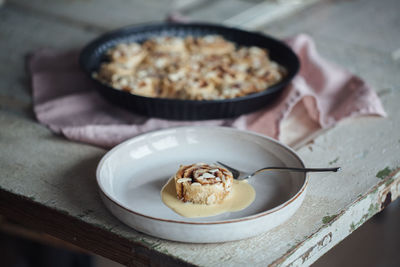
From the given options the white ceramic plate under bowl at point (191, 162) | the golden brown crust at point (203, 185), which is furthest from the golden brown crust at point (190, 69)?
the golden brown crust at point (203, 185)

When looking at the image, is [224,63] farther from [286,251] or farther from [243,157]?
[286,251]

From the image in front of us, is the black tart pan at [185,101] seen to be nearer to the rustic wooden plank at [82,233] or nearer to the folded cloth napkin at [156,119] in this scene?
the folded cloth napkin at [156,119]

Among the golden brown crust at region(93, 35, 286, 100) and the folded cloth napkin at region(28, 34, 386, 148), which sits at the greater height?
the golden brown crust at region(93, 35, 286, 100)

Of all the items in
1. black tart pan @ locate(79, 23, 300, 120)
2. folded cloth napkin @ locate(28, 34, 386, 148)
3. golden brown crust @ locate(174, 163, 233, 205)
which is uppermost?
golden brown crust @ locate(174, 163, 233, 205)

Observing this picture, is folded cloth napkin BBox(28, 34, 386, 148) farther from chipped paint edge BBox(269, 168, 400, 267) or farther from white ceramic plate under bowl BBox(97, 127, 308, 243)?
chipped paint edge BBox(269, 168, 400, 267)

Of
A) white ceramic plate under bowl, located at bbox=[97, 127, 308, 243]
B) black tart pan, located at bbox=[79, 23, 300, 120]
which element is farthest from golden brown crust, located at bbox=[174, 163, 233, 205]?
black tart pan, located at bbox=[79, 23, 300, 120]
